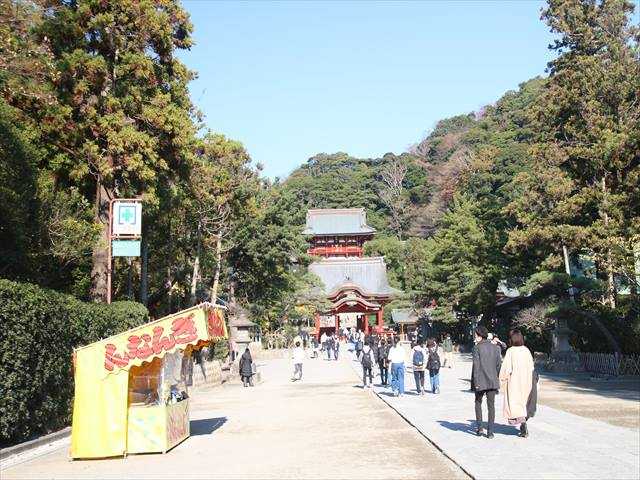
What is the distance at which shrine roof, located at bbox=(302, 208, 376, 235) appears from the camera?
70750mm

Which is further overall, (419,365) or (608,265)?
(608,265)

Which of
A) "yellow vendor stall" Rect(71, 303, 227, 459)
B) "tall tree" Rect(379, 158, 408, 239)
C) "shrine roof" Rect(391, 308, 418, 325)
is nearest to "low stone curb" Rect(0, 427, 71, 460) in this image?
"yellow vendor stall" Rect(71, 303, 227, 459)

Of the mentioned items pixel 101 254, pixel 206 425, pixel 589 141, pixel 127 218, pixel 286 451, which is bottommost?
pixel 206 425

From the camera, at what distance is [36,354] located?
993 cm

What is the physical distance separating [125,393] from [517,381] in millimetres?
5562

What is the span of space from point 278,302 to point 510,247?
20238mm

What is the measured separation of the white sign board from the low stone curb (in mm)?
4925

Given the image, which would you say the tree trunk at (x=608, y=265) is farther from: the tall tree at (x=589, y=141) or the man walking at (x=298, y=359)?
the man walking at (x=298, y=359)

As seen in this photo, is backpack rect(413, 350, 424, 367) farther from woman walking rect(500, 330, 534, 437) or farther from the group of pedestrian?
woman walking rect(500, 330, 534, 437)

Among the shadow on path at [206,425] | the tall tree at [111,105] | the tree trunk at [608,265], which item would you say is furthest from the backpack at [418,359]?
the tall tree at [111,105]

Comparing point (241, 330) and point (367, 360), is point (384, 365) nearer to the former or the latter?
point (367, 360)

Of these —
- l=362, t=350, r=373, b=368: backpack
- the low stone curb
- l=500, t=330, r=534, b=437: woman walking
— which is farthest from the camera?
l=362, t=350, r=373, b=368: backpack

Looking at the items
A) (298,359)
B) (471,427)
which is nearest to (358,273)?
(298,359)

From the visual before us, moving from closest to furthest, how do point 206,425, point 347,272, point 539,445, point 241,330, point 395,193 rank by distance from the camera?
point 539,445 < point 206,425 < point 241,330 < point 347,272 < point 395,193
